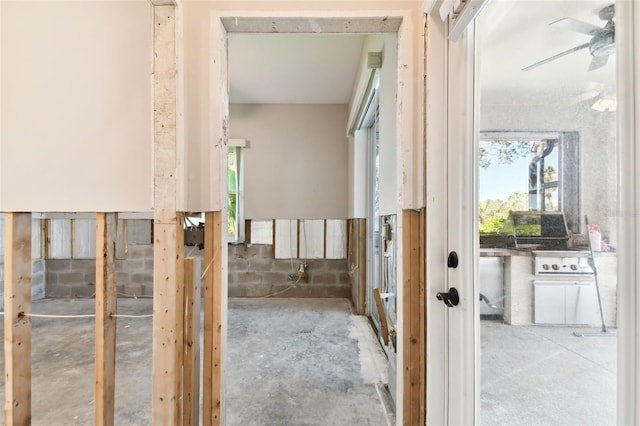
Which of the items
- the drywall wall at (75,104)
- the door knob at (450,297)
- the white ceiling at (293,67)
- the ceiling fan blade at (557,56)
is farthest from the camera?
the white ceiling at (293,67)

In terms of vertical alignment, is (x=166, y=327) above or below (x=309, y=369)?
above

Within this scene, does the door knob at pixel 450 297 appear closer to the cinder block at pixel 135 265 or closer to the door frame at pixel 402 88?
the door frame at pixel 402 88

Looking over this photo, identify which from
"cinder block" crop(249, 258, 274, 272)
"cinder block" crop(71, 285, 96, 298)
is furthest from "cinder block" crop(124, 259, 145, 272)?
"cinder block" crop(249, 258, 274, 272)

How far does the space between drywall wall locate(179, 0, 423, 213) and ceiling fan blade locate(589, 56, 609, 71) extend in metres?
0.68

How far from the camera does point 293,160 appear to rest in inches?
192

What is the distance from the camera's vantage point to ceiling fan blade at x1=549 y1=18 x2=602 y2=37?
648mm

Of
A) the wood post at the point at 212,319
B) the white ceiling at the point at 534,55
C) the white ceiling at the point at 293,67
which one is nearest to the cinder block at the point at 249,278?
the white ceiling at the point at 293,67

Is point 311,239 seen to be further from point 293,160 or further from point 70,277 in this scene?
point 70,277

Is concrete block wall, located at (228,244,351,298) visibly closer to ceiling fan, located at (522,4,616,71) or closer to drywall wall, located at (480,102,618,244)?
drywall wall, located at (480,102,618,244)

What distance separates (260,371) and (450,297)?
1848 mm

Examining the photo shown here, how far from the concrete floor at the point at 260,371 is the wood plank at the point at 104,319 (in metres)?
0.71

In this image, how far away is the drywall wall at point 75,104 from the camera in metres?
1.29

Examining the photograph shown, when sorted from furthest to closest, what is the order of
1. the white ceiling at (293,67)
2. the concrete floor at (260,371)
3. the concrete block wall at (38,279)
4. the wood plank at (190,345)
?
the concrete block wall at (38,279), the white ceiling at (293,67), the concrete floor at (260,371), the wood plank at (190,345)

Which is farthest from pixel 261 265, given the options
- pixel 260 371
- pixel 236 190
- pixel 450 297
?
pixel 450 297
